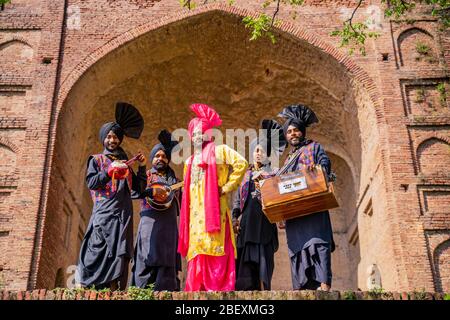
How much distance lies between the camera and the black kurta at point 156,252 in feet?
22.8

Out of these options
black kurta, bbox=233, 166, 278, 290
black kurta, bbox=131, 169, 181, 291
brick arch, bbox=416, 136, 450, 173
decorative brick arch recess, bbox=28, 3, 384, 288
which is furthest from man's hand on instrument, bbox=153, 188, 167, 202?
brick arch, bbox=416, 136, 450, 173

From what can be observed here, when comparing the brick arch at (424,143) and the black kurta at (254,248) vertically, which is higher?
the brick arch at (424,143)

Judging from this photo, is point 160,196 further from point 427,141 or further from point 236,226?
point 427,141

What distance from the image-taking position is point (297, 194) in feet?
21.3

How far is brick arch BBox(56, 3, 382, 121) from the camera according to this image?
10.4 m

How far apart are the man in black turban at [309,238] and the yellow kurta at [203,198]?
59 centimetres

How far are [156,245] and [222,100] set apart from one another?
20.1ft

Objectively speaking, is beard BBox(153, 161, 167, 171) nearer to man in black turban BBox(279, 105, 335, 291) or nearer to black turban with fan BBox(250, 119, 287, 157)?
black turban with fan BBox(250, 119, 287, 157)

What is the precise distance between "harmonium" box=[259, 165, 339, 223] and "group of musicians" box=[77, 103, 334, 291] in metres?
0.14

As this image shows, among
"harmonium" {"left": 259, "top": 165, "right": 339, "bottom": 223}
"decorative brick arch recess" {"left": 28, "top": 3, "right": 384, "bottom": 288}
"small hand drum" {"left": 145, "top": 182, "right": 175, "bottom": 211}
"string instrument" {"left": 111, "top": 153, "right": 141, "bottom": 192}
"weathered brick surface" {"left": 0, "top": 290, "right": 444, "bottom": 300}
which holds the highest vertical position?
"decorative brick arch recess" {"left": 28, "top": 3, "right": 384, "bottom": 288}

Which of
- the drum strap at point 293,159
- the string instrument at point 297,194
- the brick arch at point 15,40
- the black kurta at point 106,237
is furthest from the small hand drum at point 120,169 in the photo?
the brick arch at point 15,40

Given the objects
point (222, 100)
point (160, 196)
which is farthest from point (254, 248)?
point (222, 100)

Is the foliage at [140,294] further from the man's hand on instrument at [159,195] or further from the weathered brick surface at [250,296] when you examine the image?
the man's hand on instrument at [159,195]

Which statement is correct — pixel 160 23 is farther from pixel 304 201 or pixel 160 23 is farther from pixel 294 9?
pixel 304 201
